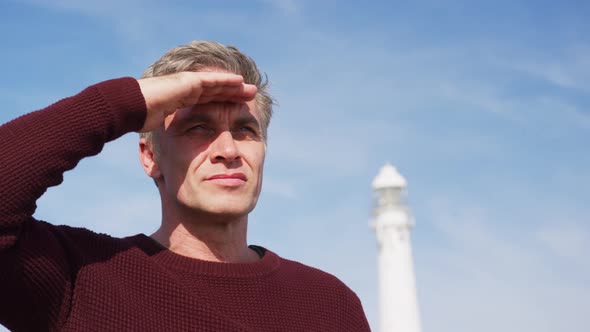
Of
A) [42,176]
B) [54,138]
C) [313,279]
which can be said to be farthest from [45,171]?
[313,279]

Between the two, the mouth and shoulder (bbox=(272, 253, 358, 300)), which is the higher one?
the mouth

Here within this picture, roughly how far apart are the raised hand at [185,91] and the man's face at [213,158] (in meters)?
0.09

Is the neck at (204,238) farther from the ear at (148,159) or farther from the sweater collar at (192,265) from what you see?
the ear at (148,159)

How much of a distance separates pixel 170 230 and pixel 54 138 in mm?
956

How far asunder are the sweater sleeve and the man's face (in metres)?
0.41

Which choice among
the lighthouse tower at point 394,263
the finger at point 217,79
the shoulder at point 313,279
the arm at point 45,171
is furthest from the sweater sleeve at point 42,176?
the lighthouse tower at point 394,263

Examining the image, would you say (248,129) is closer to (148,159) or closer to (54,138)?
(148,159)

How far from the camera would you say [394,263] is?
4606 cm

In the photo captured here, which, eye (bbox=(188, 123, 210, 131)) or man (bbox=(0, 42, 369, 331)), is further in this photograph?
eye (bbox=(188, 123, 210, 131))

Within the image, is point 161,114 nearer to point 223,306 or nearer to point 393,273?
point 223,306

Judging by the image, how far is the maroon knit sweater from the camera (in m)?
3.60

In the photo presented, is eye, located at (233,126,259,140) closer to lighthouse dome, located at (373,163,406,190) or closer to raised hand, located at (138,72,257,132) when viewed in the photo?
raised hand, located at (138,72,257,132)

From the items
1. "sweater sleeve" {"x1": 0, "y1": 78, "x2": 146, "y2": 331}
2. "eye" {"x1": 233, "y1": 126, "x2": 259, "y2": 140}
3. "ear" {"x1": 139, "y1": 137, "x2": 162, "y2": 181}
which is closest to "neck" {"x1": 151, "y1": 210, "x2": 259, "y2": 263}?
"ear" {"x1": 139, "y1": 137, "x2": 162, "y2": 181}

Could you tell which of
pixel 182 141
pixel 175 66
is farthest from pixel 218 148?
pixel 175 66
